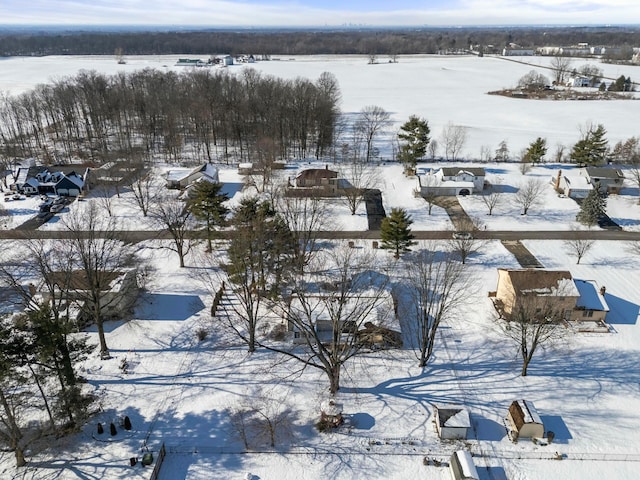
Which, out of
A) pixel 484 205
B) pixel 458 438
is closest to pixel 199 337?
pixel 458 438

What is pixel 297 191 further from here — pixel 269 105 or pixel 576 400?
pixel 576 400

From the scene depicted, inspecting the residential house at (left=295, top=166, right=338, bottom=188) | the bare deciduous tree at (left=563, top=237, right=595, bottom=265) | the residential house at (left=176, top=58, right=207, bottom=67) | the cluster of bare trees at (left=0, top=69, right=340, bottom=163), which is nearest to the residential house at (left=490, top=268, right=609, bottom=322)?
the bare deciduous tree at (left=563, top=237, right=595, bottom=265)

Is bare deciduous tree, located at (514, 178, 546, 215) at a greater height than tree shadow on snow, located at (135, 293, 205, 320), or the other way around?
bare deciduous tree, located at (514, 178, 546, 215)

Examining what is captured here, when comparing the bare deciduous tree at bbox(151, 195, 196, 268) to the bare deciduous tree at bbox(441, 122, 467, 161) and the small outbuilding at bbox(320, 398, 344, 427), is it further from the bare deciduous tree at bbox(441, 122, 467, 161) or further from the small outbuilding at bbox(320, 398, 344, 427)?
the bare deciduous tree at bbox(441, 122, 467, 161)

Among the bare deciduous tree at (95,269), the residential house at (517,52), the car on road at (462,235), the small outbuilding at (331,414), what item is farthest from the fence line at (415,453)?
the residential house at (517,52)

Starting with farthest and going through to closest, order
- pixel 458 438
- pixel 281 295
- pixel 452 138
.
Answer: pixel 452 138 < pixel 281 295 < pixel 458 438

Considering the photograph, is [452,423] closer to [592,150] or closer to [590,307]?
[590,307]
